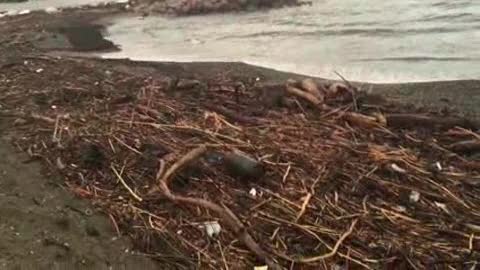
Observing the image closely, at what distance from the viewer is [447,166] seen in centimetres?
562

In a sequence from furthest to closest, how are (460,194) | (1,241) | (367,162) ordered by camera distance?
(367,162), (460,194), (1,241)

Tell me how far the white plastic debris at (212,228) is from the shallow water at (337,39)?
17.5ft

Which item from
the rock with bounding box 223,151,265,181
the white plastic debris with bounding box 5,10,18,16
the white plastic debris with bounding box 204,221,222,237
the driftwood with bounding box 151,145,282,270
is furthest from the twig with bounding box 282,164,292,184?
the white plastic debris with bounding box 5,10,18,16

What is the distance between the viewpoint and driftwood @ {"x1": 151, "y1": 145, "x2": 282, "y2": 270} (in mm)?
4426

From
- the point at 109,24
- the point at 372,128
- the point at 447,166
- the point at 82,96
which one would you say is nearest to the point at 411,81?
the point at 372,128

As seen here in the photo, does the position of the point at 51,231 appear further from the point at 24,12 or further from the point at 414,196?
the point at 24,12

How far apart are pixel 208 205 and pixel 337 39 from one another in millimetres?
7766

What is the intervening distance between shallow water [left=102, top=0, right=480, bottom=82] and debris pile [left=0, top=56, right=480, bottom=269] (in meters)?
2.85

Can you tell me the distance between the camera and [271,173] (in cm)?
549

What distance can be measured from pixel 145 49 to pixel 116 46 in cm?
87

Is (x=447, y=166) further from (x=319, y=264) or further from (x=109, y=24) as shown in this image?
(x=109, y=24)

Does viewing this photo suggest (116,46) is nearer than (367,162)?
No

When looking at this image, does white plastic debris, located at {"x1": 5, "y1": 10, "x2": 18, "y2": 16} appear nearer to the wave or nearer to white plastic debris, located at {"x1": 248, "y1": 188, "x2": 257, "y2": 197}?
the wave

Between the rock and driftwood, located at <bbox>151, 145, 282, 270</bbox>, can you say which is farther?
the rock
